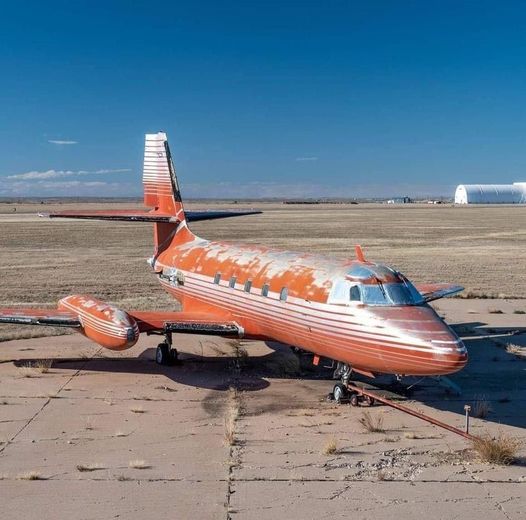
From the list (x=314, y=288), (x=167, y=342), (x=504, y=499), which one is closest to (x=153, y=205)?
(x=167, y=342)

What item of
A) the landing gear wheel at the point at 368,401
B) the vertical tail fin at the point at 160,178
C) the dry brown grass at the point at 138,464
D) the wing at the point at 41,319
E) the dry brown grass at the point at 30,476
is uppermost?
the vertical tail fin at the point at 160,178

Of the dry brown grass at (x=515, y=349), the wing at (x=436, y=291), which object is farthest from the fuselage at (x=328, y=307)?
the dry brown grass at (x=515, y=349)

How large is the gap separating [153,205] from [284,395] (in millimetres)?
12317

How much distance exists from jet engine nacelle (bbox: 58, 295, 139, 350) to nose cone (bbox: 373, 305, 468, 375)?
5.97m

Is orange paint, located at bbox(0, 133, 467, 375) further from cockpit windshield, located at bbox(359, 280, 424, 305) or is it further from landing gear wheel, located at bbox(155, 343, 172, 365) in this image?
landing gear wheel, located at bbox(155, 343, 172, 365)

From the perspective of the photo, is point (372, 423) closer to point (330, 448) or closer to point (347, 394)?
point (347, 394)

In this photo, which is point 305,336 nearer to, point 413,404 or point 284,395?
point 284,395

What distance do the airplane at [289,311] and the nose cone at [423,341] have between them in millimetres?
19

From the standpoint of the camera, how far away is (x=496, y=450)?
11.0 m

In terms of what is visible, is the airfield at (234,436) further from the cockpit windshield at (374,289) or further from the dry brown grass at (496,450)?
the cockpit windshield at (374,289)

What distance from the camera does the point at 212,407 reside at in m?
14.2

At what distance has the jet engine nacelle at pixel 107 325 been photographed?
1549cm

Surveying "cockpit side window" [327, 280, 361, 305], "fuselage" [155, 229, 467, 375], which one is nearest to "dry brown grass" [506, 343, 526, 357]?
"fuselage" [155, 229, 467, 375]

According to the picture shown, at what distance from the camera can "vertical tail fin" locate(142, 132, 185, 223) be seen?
24297 mm
